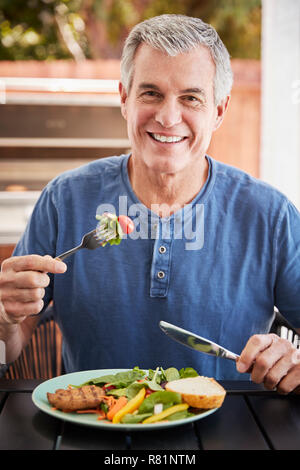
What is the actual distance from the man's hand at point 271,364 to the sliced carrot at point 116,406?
0.89 feet

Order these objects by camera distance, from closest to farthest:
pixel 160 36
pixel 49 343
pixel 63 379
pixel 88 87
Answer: pixel 63 379
pixel 160 36
pixel 49 343
pixel 88 87

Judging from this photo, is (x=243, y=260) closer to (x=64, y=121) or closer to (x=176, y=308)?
(x=176, y=308)

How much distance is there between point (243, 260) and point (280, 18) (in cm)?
226

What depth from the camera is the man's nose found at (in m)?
1.38

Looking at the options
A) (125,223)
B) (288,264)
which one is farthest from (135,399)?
(288,264)

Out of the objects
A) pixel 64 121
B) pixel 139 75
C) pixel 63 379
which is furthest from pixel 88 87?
pixel 63 379

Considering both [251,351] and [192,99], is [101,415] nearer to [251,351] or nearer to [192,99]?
[251,351]

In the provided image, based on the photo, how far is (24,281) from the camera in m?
1.07

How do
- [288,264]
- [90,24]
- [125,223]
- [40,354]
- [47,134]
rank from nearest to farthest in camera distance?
[125,223] → [288,264] → [40,354] → [47,134] → [90,24]

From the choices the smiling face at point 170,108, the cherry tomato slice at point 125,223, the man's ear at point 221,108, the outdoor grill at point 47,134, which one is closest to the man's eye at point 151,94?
the smiling face at point 170,108

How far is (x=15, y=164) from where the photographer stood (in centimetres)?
368

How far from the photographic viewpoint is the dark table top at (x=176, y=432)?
2.88 feet

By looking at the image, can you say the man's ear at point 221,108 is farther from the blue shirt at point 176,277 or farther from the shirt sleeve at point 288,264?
the shirt sleeve at point 288,264

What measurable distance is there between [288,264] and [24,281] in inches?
29.2
